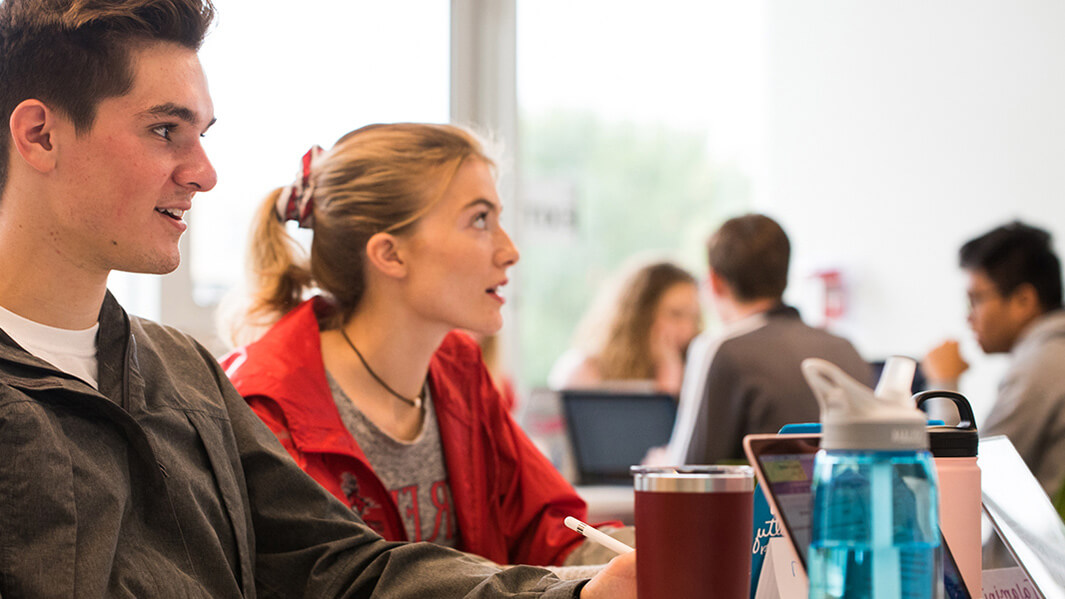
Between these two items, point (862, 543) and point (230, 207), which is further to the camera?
point (230, 207)

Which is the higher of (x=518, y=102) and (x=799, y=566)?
(x=518, y=102)

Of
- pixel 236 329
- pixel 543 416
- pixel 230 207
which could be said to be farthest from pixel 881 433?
pixel 543 416

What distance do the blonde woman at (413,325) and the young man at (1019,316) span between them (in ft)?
5.96

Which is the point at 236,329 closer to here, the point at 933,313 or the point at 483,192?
the point at 483,192

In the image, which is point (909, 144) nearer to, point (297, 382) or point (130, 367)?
point (297, 382)

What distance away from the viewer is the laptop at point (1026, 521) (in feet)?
3.13

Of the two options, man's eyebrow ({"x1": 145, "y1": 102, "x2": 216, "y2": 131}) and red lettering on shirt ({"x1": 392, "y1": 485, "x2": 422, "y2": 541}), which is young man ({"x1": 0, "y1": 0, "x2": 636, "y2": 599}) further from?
red lettering on shirt ({"x1": 392, "y1": 485, "x2": 422, "y2": 541})

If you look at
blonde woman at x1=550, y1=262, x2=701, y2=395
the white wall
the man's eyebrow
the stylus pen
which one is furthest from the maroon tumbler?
the white wall

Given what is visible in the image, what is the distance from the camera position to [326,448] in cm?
149

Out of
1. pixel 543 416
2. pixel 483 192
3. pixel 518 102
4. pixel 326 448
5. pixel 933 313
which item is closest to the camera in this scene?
pixel 326 448

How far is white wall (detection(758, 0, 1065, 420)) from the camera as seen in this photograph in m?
4.42

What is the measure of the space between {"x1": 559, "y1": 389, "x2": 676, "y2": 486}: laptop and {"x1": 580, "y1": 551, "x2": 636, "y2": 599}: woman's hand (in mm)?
2603

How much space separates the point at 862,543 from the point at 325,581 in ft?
2.26

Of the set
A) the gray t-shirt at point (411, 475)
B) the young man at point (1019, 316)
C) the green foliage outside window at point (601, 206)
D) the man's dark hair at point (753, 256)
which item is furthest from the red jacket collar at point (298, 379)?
the green foliage outside window at point (601, 206)
